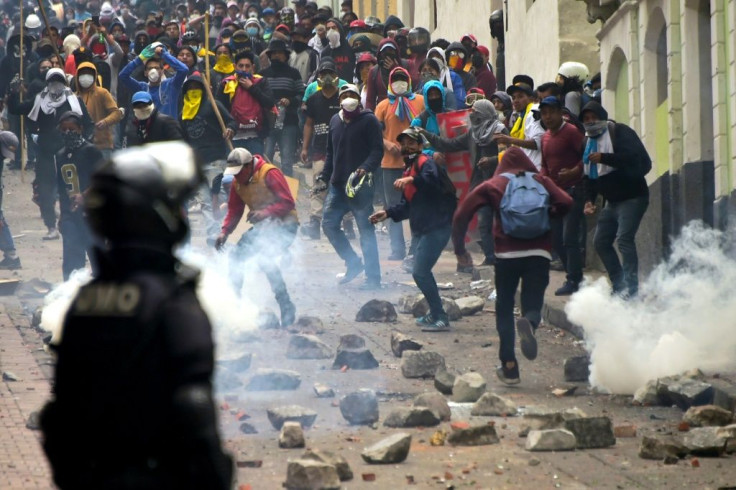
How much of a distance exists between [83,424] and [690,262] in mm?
8614

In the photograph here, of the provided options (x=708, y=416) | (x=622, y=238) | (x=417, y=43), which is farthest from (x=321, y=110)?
(x=708, y=416)

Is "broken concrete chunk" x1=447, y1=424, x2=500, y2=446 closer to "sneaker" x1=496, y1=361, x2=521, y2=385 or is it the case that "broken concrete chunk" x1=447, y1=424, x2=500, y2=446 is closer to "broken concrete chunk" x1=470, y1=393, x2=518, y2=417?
"broken concrete chunk" x1=470, y1=393, x2=518, y2=417

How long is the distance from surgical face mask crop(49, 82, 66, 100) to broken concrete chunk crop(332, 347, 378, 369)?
23.3 feet

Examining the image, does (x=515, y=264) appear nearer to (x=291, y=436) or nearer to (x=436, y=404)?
(x=436, y=404)

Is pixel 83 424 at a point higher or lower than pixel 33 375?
higher

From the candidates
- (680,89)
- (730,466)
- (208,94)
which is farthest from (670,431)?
(208,94)

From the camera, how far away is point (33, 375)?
33.2 feet

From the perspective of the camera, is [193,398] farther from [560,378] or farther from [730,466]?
[560,378]

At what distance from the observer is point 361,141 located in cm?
1438

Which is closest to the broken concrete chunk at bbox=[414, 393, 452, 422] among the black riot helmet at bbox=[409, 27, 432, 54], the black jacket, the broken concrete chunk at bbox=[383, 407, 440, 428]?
the broken concrete chunk at bbox=[383, 407, 440, 428]

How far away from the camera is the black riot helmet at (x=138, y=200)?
10.9ft

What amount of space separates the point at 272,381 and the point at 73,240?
4497 millimetres

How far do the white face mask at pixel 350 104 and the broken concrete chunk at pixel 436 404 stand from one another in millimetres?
5966

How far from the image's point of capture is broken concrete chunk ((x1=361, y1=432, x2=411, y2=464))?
7480 millimetres
